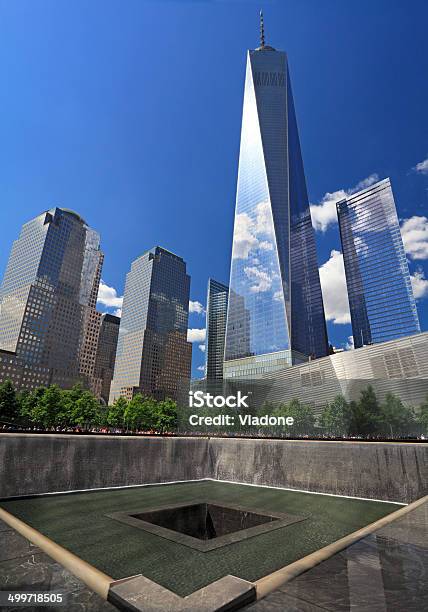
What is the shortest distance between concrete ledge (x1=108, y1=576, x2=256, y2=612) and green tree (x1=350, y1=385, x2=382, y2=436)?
6063cm

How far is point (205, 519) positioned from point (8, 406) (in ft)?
220

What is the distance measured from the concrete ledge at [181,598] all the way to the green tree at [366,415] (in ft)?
199

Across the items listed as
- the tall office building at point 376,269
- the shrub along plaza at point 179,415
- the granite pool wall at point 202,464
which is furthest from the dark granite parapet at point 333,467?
the tall office building at point 376,269

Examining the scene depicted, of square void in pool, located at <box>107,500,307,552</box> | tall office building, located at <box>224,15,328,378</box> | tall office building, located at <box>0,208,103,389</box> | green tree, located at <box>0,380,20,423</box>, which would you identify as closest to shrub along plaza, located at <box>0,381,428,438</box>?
green tree, located at <box>0,380,20,423</box>

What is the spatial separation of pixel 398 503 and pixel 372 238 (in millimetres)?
159326

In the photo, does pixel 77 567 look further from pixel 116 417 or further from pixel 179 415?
pixel 116 417

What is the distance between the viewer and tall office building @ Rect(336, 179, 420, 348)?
139500mm

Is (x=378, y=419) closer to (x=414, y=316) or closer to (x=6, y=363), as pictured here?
(x=414, y=316)

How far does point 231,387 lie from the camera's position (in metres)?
75.6

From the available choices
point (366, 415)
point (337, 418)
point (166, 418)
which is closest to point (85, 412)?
point (166, 418)

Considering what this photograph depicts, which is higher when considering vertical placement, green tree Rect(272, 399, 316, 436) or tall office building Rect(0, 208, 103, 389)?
tall office building Rect(0, 208, 103, 389)

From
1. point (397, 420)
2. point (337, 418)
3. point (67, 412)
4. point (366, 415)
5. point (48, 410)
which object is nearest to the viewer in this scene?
point (397, 420)

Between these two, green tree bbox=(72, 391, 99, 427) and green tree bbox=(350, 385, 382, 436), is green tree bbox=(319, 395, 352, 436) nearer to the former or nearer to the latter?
green tree bbox=(350, 385, 382, 436)

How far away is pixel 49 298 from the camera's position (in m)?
152
